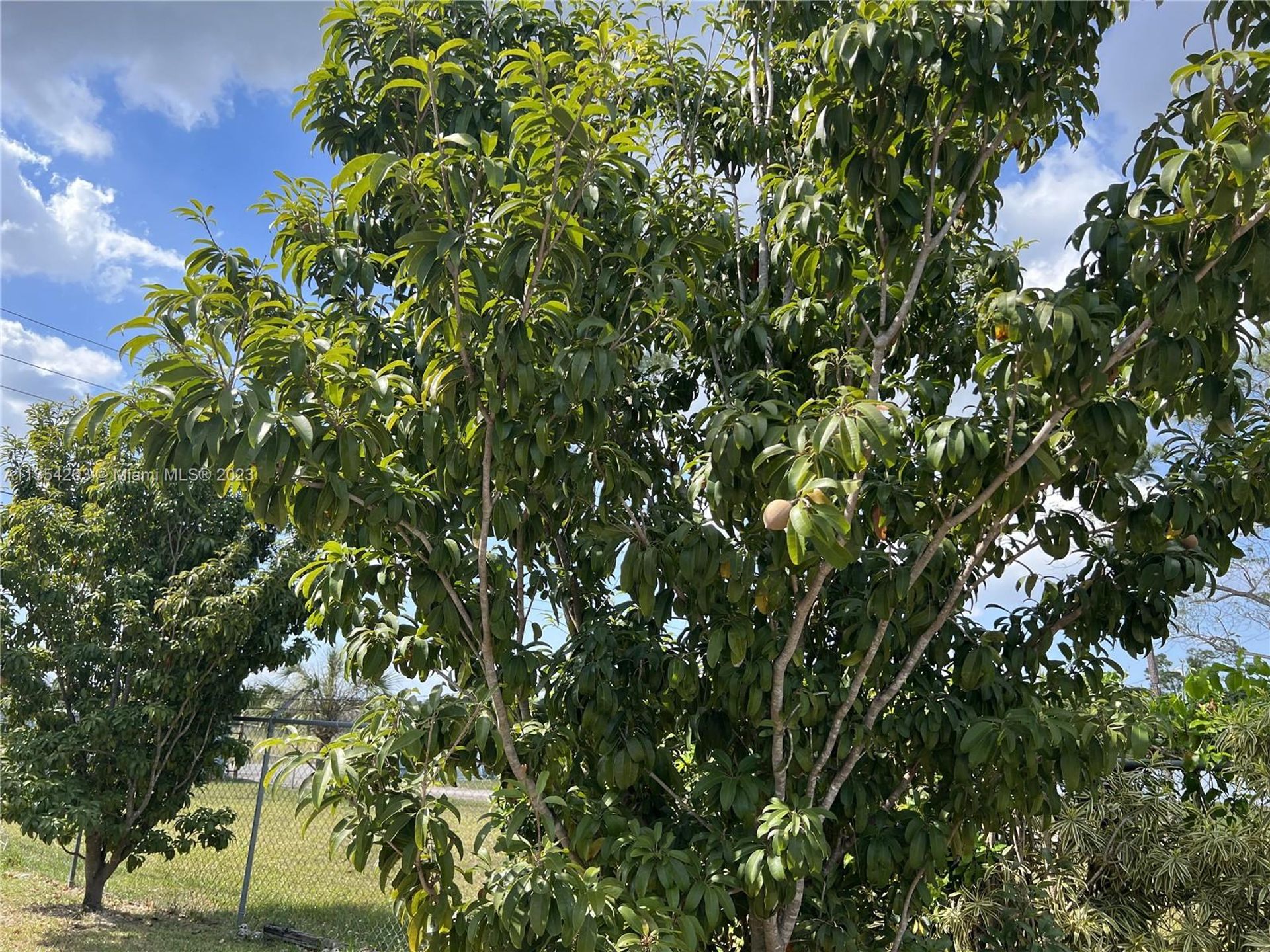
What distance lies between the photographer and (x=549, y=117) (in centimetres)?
232

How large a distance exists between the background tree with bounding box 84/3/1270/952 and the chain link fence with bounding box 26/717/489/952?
334 cm

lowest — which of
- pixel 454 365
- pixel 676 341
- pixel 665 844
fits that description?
pixel 665 844

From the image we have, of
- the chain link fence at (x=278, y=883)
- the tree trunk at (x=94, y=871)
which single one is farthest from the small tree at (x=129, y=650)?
the chain link fence at (x=278, y=883)

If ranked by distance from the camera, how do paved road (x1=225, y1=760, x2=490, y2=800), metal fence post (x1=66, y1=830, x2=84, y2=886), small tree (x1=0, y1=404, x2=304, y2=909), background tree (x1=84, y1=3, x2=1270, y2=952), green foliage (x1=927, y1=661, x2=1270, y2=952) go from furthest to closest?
metal fence post (x1=66, y1=830, x2=84, y2=886) < small tree (x1=0, y1=404, x2=304, y2=909) < paved road (x1=225, y1=760, x2=490, y2=800) < green foliage (x1=927, y1=661, x2=1270, y2=952) < background tree (x1=84, y1=3, x2=1270, y2=952)

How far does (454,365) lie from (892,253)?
1325 millimetres

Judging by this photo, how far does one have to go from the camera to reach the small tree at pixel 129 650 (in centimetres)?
651

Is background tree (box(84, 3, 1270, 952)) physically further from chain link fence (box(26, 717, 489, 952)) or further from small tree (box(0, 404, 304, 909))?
small tree (box(0, 404, 304, 909))

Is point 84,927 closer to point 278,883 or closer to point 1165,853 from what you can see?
point 278,883

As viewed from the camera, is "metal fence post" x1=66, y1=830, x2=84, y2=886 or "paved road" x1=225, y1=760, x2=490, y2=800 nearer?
"paved road" x1=225, y1=760, x2=490, y2=800

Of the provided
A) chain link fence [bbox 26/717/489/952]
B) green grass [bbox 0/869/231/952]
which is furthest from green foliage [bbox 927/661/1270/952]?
green grass [bbox 0/869/231/952]

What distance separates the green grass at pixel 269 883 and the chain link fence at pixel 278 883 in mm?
12

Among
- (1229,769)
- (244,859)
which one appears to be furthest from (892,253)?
(244,859)

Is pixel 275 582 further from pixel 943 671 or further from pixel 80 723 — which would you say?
pixel 943 671

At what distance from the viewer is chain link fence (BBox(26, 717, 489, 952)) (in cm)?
654
